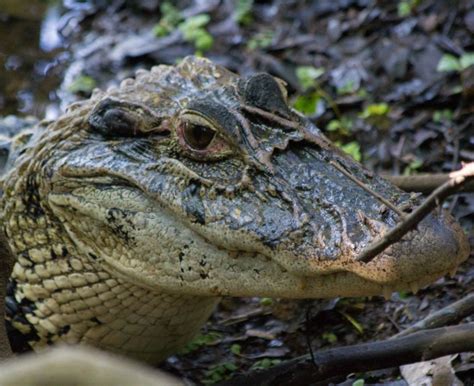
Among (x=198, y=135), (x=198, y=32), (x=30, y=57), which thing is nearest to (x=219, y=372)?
(x=198, y=135)

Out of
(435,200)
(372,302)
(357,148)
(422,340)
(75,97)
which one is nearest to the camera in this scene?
(435,200)

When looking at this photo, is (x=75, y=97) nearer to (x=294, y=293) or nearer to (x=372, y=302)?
(x=372, y=302)

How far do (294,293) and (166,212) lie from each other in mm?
615

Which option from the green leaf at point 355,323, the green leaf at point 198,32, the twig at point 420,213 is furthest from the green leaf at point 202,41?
the twig at point 420,213

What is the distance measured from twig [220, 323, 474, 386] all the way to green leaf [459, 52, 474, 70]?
289 cm

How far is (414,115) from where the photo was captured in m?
5.94

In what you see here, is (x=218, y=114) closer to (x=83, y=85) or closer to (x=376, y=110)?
(x=376, y=110)

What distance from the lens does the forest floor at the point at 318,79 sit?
174 inches

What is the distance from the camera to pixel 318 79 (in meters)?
6.75

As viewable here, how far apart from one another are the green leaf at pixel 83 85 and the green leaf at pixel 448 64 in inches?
120

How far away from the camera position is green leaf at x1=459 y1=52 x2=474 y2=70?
19.5 feet

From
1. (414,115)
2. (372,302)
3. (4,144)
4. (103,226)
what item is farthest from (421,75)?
(103,226)

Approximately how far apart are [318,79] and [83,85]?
222 cm

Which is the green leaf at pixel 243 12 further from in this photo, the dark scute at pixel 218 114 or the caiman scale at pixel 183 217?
the dark scute at pixel 218 114
